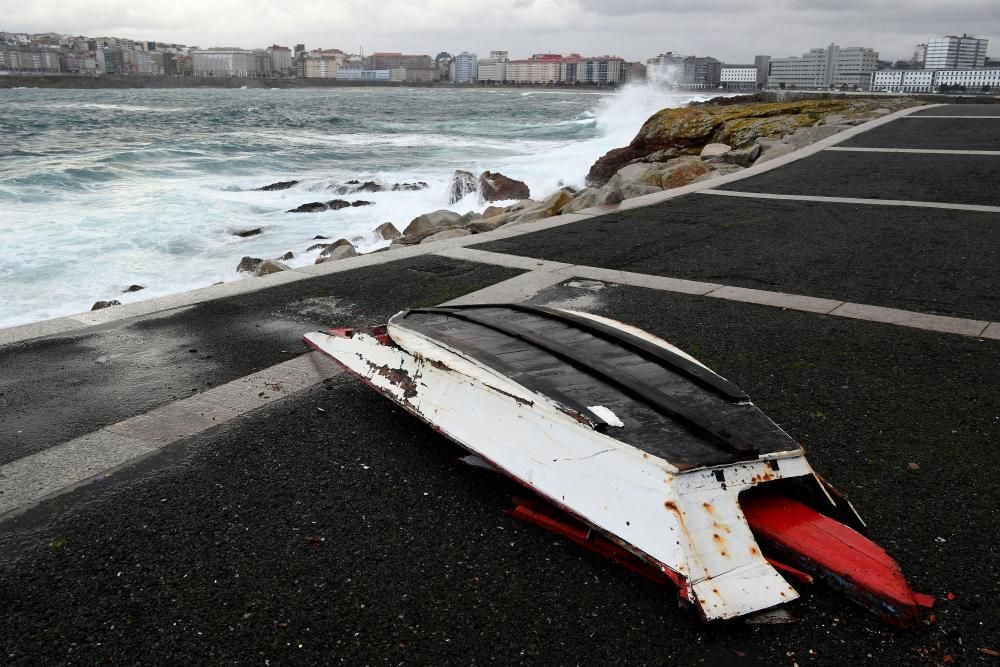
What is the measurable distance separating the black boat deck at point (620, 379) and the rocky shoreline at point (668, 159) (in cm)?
806

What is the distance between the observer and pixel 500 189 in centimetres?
2005

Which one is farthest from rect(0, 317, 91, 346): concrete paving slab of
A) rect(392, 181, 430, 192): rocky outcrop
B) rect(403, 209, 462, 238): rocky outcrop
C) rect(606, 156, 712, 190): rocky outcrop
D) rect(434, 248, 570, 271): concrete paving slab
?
rect(392, 181, 430, 192): rocky outcrop

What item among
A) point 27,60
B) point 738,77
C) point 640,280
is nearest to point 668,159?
point 640,280

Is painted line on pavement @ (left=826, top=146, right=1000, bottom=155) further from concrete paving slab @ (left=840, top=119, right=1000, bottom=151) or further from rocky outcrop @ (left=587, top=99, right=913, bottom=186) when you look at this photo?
rocky outcrop @ (left=587, top=99, right=913, bottom=186)

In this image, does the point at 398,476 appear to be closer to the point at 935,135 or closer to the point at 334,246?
the point at 334,246

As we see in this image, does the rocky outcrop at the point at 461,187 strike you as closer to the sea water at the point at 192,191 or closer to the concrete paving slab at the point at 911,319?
the sea water at the point at 192,191

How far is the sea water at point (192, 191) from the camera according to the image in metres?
12.8

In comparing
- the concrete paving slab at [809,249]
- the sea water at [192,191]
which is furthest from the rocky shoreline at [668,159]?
the concrete paving slab at [809,249]

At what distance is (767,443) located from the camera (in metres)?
2.67

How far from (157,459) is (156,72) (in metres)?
208

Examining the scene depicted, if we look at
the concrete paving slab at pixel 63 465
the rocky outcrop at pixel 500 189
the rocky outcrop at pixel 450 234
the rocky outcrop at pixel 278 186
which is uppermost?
the concrete paving slab at pixel 63 465

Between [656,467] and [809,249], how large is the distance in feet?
19.1

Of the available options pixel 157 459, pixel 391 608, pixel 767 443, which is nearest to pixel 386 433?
pixel 157 459

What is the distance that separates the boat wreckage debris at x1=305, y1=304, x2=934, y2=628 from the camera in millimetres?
2371
